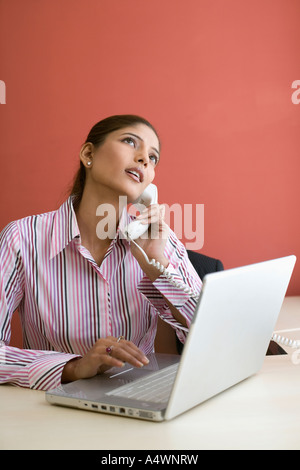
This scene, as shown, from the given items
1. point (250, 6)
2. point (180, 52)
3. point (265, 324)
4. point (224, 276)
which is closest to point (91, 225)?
point (265, 324)

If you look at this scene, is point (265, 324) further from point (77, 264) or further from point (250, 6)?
point (250, 6)

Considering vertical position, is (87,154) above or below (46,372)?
above

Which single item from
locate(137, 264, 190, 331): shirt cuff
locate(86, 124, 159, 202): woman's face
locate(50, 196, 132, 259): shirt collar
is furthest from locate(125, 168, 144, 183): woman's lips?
locate(137, 264, 190, 331): shirt cuff

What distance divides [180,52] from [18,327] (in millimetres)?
1494

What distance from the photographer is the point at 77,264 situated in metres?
1.58

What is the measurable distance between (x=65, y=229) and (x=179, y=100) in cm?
138

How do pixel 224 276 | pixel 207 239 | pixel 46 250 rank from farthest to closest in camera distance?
pixel 207 239
pixel 46 250
pixel 224 276

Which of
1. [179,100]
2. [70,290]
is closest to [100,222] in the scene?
[70,290]

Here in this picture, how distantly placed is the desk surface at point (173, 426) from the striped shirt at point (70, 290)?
385 millimetres

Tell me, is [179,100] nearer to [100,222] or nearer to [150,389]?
[100,222]

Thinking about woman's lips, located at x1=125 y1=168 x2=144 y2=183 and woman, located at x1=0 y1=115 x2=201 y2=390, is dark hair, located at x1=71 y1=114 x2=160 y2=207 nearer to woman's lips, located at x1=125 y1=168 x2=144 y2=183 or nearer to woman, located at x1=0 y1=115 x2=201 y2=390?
woman, located at x1=0 y1=115 x2=201 y2=390

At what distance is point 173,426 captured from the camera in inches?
37.9

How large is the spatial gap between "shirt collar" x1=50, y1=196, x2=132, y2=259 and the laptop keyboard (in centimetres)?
48

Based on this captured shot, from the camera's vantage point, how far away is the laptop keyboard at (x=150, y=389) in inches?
41.9
